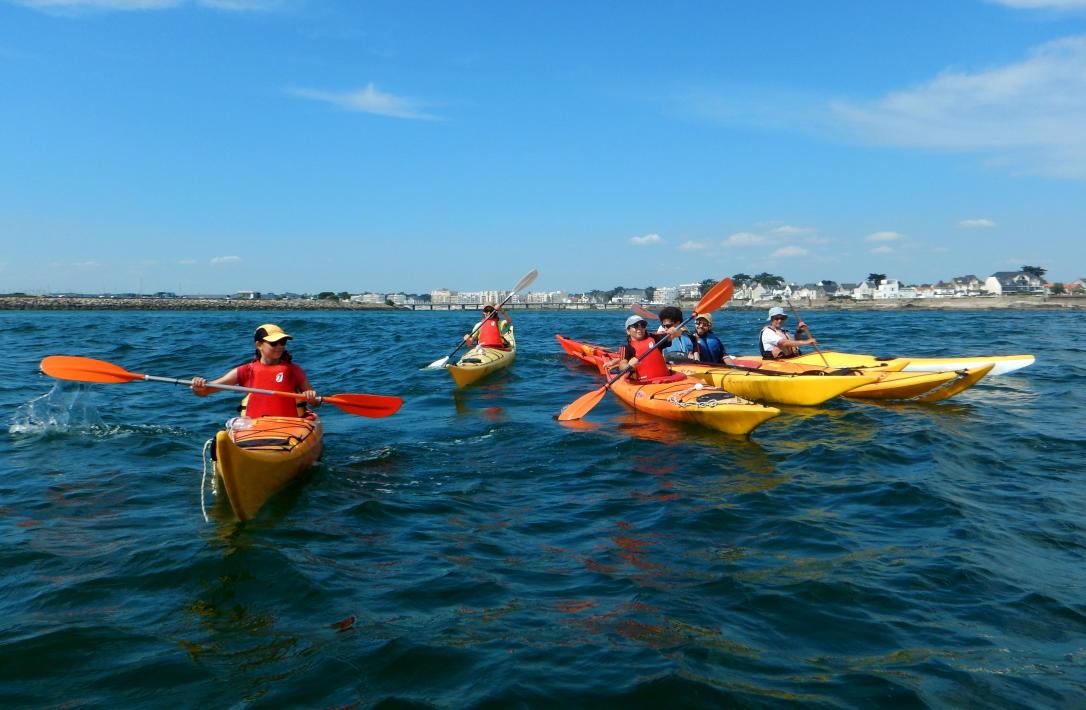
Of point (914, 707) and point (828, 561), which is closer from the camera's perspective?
point (914, 707)

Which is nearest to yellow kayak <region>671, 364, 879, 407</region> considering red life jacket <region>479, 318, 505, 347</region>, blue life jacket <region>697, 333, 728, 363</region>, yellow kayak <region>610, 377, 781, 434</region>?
blue life jacket <region>697, 333, 728, 363</region>

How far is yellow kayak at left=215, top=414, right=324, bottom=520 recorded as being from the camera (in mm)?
6004

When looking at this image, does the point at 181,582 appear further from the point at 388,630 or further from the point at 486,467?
the point at 486,467

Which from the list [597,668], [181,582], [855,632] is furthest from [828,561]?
[181,582]

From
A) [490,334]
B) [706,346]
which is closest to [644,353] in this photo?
[706,346]

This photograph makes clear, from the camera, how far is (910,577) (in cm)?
505

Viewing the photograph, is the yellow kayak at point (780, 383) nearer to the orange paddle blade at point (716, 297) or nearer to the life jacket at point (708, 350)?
the life jacket at point (708, 350)

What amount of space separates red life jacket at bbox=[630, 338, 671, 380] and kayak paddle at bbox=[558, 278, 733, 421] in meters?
0.17

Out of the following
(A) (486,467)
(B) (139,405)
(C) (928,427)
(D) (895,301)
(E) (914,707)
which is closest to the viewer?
(E) (914,707)

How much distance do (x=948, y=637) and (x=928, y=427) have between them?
6.76 m

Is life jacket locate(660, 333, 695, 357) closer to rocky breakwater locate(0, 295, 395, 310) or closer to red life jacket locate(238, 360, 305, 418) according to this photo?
red life jacket locate(238, 360, 305, 418)

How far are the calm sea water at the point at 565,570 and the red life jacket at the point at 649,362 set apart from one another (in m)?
0.97

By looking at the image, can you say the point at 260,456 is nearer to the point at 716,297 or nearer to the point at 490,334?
the point at 716,297

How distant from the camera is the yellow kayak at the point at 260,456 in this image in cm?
600
